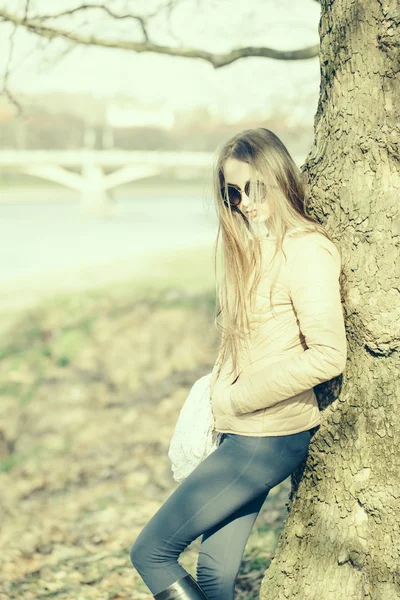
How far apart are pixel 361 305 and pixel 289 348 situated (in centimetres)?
26

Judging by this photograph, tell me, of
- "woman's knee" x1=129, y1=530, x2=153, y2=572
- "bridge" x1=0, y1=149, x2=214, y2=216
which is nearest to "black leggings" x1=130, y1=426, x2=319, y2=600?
"woman's knee" x1=129, y1=530, x2=153, y2=572

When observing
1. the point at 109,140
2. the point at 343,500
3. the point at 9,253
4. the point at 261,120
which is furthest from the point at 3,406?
the point at 109,140

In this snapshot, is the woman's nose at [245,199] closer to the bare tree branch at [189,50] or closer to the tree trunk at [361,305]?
the tree trunk at [361,305]

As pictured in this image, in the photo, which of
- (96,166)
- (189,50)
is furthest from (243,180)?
(96,166)

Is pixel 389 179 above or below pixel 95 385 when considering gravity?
above

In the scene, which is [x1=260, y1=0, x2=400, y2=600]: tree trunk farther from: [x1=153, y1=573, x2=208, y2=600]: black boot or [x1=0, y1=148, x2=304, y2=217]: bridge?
[x1=0, y1=148, x2=304, y2=217]: bridge

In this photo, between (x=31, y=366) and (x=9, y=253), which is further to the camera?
(x=9, y=253)

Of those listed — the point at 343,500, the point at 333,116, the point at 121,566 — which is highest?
the point at 333,116

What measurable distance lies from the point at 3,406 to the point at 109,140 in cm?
Result: 2867

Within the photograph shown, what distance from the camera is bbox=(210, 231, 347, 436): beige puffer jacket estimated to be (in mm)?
1806

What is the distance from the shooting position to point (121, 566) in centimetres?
345

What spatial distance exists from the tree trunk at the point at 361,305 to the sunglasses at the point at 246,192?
23 cm

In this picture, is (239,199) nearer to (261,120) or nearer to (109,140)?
(261,120)

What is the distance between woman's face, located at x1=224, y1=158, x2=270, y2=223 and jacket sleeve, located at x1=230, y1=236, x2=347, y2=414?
164 millimetres
